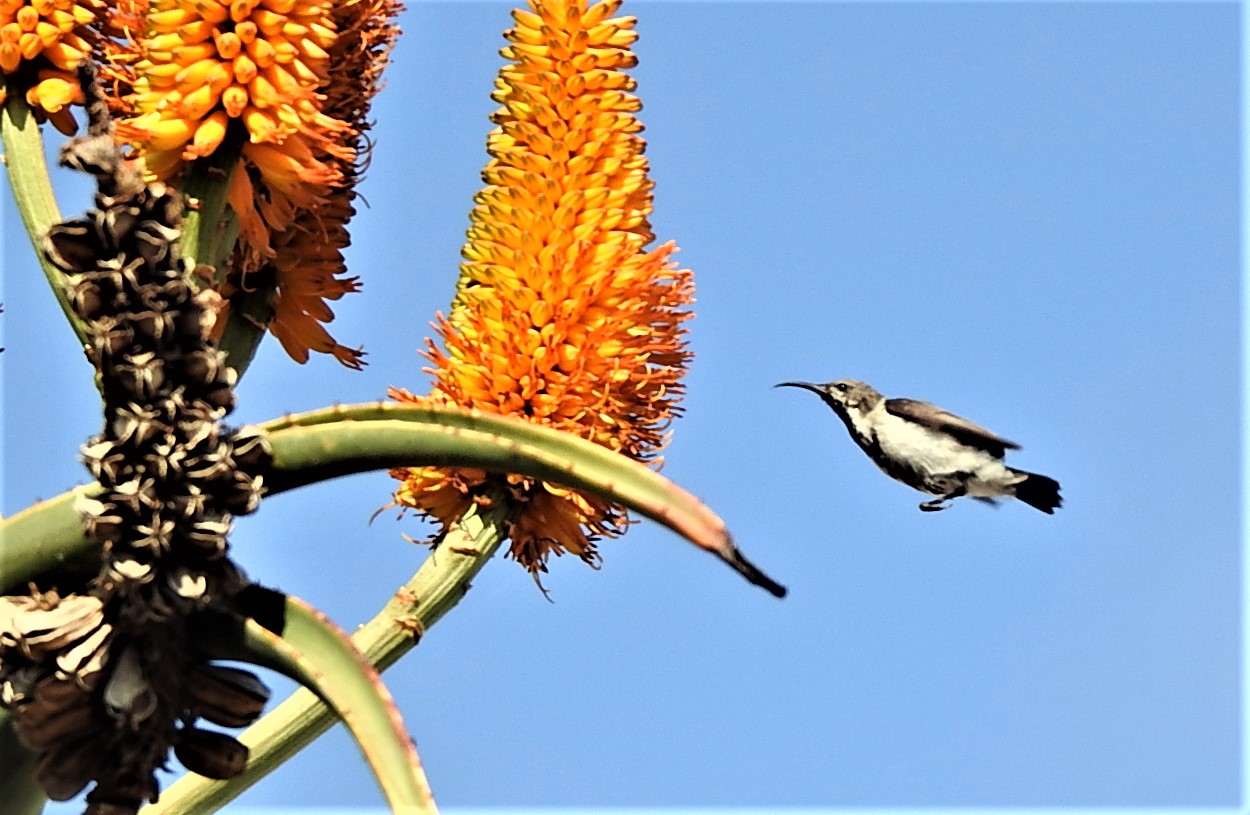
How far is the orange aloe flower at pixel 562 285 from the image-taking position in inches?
177

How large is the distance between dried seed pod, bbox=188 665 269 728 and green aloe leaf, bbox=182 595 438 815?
0.15 ft

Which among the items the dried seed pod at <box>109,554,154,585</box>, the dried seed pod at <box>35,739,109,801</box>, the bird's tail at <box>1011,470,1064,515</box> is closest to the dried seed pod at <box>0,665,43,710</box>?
the dried seed pod at <box>35,739,109,801</box>

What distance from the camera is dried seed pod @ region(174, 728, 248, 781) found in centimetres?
373

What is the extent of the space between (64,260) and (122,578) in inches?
23.2

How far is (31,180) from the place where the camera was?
4438 mm

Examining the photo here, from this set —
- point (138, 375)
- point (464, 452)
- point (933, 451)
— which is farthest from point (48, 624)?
point (933, 451)

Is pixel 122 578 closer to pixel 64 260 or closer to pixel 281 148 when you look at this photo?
pixel 64 260

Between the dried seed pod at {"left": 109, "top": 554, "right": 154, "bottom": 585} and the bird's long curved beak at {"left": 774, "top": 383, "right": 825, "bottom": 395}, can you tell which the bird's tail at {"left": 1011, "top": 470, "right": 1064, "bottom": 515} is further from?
the dried seed pod at {"left": 109, "top": 554, "right": 154, "bottom": 585}

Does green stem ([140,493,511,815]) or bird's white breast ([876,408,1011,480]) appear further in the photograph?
bird's white breast ([876,408,1011,480])

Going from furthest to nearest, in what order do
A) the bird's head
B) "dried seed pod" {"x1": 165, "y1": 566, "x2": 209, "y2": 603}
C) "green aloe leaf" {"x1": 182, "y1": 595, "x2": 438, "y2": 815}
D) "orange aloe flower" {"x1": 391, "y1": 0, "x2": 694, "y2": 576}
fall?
the bird's head
"orange aloe flower" {"x1": 391, "y1": 0, "x2": 694, "y2": 576}
"dried seed pod" {"x1": 165, "y1": 566, "x2": 209, "y2": 603}
"green aloe leaf" {"x1": 182, "y1": 595, "x2": 438, "y2": 815}

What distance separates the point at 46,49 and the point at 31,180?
1.37 ft

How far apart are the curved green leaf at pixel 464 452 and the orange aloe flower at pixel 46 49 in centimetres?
145

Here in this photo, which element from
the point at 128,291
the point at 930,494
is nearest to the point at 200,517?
the point at 128,291

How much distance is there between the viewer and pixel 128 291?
3.47 meters
